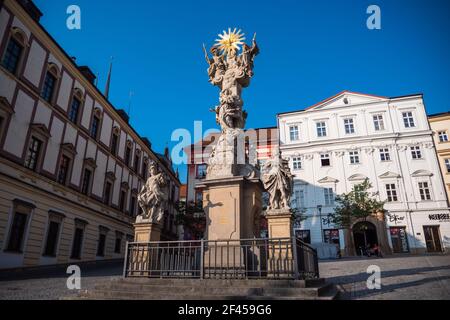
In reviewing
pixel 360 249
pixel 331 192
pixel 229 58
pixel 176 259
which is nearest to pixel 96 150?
pixel 229 58

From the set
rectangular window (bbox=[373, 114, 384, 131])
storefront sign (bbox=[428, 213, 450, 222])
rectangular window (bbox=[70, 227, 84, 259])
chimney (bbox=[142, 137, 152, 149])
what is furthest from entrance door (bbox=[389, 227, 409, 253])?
chimney (bbox=[142, 137, 152, 149])

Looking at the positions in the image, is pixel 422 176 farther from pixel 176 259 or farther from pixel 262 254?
pixel 176 259

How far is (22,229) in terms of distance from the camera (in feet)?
58.1

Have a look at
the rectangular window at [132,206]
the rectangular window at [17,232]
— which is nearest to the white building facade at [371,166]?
the rectangular window at [132,206]

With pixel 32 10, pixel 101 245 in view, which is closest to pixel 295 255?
pixel 32 10

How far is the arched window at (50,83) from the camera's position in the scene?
20422mm

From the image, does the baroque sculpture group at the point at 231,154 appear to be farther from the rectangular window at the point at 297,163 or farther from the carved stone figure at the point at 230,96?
the rectangular window at the point at 297,163

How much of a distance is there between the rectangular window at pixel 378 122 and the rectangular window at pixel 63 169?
32780 millimetres

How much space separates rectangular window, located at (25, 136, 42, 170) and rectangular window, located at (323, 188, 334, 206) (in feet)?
93.1

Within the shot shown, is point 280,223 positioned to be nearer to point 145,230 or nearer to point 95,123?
point 145,230

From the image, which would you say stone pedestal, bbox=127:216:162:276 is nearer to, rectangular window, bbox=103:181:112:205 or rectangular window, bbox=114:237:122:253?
rectangular window, bbox=103:181:112:205

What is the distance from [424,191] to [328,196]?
9.64 metres

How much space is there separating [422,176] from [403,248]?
26.2 feet

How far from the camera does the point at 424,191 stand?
32.2 meters
